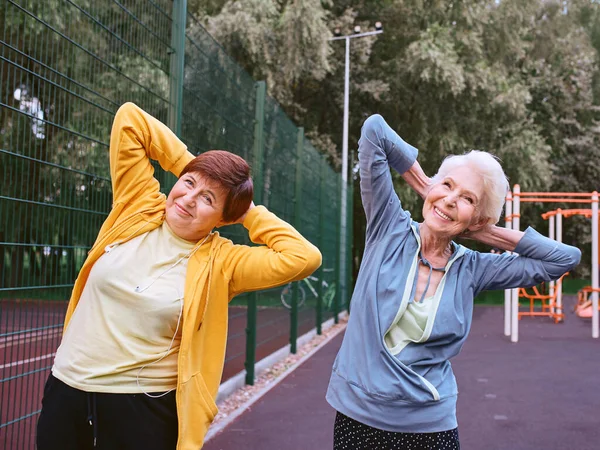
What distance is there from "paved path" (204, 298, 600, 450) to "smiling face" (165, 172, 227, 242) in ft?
9.25

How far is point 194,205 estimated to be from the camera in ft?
6.62

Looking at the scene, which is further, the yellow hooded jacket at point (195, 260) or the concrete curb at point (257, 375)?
the concrete curb at point (257, 375)

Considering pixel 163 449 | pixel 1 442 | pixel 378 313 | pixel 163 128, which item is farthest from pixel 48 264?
pixel 378 313

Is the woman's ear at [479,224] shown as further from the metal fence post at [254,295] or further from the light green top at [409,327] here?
the metal fence post at [254,295]

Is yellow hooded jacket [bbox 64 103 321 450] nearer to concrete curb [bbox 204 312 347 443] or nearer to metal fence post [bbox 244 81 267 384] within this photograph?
concrete curb [bbox 204 312 347 443]

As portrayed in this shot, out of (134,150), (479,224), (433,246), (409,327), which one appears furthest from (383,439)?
(134,150)

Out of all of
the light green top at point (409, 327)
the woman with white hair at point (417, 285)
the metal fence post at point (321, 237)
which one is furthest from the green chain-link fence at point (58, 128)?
the metal fence post at point (321, 237)

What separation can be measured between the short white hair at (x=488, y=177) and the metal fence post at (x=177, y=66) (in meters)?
2.41

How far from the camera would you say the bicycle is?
8797 millimetres

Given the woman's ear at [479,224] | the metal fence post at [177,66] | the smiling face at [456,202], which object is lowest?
the woman's ear at [479,224]

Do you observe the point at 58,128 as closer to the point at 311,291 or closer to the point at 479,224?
the point at 479,224

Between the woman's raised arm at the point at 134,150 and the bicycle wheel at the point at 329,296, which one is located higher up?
the woman's raised arm at the point at 134,150

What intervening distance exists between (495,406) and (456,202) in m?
4.28

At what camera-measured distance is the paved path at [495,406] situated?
4.70 meters
